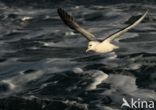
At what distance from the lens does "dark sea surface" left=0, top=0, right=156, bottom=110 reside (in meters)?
12.3

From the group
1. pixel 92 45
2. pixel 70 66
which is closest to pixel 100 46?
pixel 92 45

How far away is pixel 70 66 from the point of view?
50.8ft

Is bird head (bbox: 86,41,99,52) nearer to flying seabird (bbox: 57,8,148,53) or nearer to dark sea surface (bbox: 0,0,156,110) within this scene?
flying seabird (bbox: 57,8,148,53)

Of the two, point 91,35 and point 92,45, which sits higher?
point 91,35

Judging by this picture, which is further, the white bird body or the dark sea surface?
the white bird body

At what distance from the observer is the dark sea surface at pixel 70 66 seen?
1233cm

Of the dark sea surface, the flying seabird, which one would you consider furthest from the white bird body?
the dark sea surface

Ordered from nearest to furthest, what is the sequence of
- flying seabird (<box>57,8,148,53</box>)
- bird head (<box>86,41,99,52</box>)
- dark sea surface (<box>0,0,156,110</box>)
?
dark sea surface (<box>0,0,156,110</box>)
flying seabird (<box>57,8,148,53</box>)
bird head (<box>86,41,99,52</box>)

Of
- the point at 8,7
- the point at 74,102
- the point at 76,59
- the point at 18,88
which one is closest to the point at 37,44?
the point at 76,59

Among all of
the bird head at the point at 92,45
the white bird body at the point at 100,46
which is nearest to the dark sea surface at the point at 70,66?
the white bird body at the point at 100,46

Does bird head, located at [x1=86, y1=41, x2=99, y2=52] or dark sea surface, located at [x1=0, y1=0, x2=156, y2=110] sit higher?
bird head, located at [x1=86, y1=41, x2=99, y2=52]

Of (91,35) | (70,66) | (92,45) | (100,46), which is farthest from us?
(70,66)

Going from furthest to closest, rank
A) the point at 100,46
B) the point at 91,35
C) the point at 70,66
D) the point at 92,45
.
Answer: the point at 70,66, the point at 100,46, the point at 91,35, the point at 92,45

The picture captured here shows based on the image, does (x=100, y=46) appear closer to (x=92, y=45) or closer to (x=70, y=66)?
(x=92, y=45)
